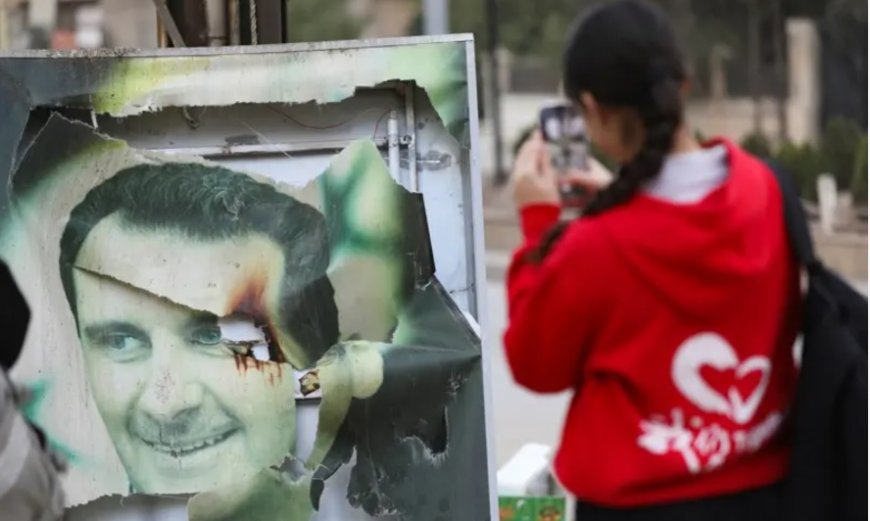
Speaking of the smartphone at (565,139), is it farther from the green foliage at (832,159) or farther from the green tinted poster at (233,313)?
the green foliage at (832,159)

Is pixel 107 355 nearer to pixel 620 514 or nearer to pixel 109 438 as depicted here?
pixel 109 438

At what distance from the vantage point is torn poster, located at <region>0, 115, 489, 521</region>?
2602 mm

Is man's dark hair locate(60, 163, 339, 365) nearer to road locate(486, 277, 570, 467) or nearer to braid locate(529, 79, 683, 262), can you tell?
braid locate(529, 79, 683, 262)

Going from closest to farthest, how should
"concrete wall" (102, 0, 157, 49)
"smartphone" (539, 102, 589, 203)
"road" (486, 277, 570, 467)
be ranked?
"smartphone" (539, 102, 589, 203) < "road" (486, 277, 570, 467) < "concrete wall" (102, 0, 157, 49)

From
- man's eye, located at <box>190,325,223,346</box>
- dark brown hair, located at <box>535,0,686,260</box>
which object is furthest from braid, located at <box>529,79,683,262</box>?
man's eye, located at <box>190,325,223,346</box>

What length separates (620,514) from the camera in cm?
200

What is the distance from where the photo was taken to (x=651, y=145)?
6.44ft

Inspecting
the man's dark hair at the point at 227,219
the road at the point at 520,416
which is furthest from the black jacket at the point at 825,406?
the road at the point at 520,416

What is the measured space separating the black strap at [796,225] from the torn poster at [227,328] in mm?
794

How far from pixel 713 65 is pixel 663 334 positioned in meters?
17.0

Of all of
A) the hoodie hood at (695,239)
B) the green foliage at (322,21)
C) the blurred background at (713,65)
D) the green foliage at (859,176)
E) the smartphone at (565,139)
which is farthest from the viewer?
the green foliage at (322,21)

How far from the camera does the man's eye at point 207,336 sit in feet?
8.61

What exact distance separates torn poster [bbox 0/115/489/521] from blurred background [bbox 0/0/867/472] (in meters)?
6.91

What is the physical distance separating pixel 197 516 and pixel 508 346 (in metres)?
0.94
